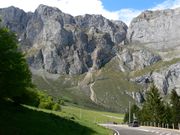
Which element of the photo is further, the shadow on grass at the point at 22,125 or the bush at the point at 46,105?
the bush at the point at 46,105

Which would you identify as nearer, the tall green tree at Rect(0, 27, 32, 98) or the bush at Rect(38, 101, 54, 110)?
the tall green tree at Rect(0, 27, 32, 98)

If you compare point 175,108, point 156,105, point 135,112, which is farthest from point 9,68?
point 135,112

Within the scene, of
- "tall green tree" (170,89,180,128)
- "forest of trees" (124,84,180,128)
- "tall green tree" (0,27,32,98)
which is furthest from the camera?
"forest of trees" (124,84,180,128)

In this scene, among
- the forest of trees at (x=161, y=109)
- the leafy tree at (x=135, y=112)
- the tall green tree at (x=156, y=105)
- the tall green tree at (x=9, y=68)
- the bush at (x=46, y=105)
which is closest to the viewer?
the tall green tree at (x=9, y=68)

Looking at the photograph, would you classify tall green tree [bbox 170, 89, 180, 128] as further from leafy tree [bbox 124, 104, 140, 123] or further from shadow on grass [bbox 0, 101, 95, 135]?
shadow on grass [bbox 0, 101, 95, 135]

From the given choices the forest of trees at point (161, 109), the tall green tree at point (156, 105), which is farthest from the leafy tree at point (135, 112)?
the tall green tree at point (156, 105)

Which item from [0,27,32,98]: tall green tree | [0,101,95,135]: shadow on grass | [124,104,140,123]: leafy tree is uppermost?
[0,27,32,98]: tall green tree

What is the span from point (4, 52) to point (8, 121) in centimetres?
516

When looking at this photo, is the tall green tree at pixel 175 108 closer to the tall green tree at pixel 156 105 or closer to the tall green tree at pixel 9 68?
the tall green tree at pixel 156 105

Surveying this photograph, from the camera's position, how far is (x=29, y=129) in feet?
91.7

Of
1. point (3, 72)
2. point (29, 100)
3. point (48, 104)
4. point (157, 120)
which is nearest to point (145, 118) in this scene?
point (157, 120)

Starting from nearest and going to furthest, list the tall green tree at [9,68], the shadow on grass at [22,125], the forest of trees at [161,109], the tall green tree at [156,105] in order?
the shadow on grass at [22,125]
the tall green tree at [9,68]
the forest of trees at [161,109]
the tall green tree at [156,105]

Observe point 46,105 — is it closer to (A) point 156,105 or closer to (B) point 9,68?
(A) point 156,105

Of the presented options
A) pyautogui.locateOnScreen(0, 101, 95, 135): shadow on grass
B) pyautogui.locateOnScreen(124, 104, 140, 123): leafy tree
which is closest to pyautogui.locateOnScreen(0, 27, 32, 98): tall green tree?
pyautogui.locateOnScreen(0, 101, 95, 135): shadow on grass
